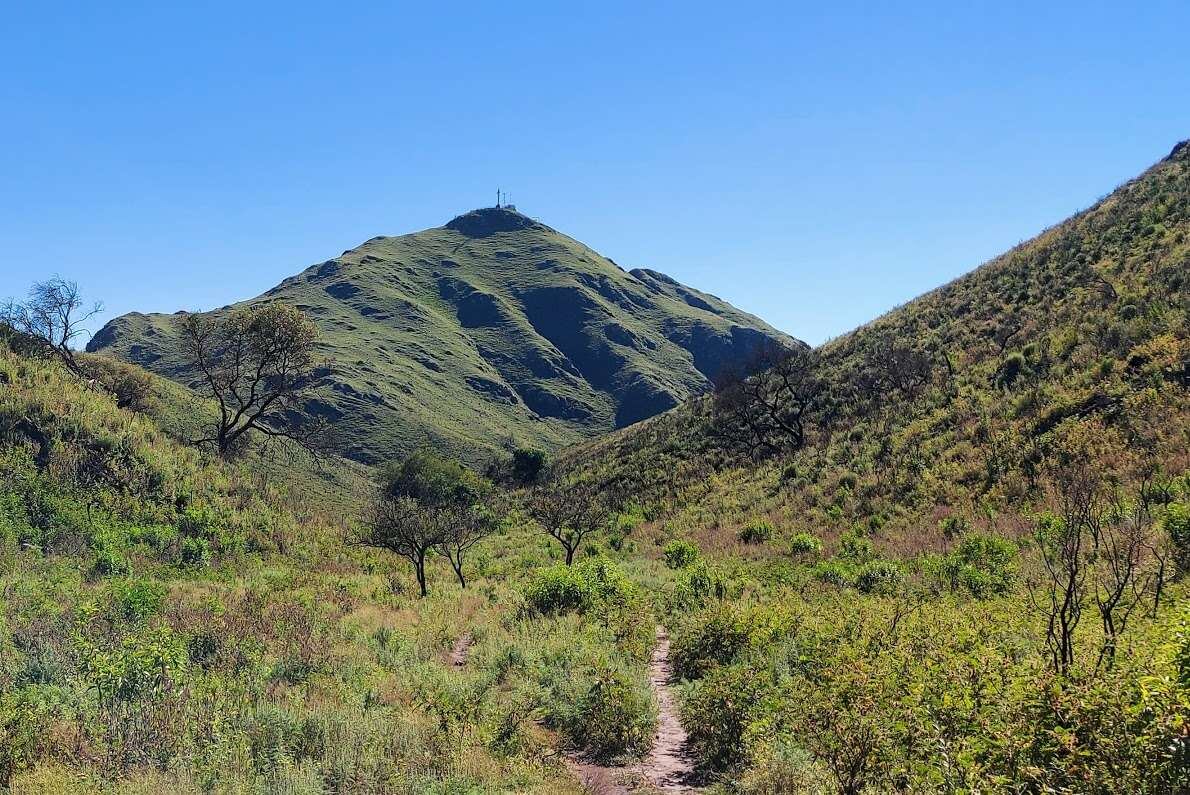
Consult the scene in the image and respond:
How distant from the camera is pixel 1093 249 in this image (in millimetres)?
38625

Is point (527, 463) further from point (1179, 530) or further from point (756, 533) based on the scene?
point (1179, 530)

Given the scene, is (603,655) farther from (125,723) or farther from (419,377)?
(419,377)

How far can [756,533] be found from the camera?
28.0m

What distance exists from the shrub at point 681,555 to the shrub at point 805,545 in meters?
4.24

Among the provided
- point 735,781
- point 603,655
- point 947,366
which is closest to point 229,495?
point 603,655

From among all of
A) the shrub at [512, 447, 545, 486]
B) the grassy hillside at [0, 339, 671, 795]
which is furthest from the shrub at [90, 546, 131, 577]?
the shrub at [512, 447, 545, 486]

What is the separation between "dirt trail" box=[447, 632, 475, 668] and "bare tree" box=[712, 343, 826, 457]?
1161 inches

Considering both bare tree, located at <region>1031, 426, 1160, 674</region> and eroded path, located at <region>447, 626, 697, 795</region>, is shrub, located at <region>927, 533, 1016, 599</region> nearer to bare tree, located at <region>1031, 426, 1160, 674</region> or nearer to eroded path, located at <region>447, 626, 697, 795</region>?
bare tree, located at <region>1031, 426, 1160, 674</region>

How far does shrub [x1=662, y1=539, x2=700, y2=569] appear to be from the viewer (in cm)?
2623

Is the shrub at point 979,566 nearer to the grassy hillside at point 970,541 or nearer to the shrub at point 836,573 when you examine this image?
the grassy hillside at point 970,541

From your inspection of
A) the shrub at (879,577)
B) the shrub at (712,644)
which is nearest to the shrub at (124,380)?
the shrub at (712,644)

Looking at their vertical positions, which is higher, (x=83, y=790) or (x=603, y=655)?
(x=83, y=790)

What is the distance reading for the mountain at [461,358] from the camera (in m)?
103

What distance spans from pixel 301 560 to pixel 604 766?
63.5 ft
